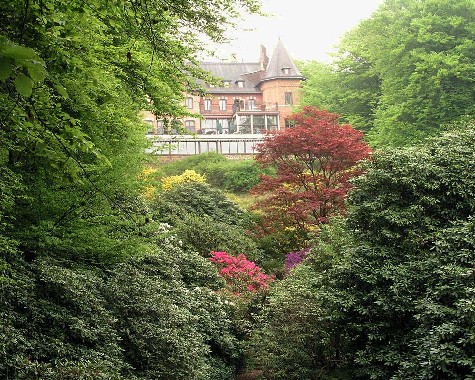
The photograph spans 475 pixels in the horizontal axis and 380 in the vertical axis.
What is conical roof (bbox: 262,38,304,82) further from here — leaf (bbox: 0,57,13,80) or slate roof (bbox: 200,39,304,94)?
leaf (bbox: 0,57,13,80)

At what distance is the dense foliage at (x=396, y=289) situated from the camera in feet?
26.6

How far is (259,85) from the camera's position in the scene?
2243 inches

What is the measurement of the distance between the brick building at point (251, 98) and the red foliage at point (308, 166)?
26.6 meters

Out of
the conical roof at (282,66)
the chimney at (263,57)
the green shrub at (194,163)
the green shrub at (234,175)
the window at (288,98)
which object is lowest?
the green shrub at (234,175)

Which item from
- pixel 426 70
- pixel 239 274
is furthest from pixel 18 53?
pixel 426 70

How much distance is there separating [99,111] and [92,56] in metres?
0.88

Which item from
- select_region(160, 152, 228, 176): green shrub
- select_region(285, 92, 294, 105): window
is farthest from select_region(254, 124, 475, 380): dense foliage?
select_region(285, 92, 294, 105): window

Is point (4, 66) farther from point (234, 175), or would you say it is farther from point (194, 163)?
point (194, 163)

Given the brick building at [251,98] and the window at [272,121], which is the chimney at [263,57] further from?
the window at [272,121]

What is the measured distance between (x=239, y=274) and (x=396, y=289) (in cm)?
790

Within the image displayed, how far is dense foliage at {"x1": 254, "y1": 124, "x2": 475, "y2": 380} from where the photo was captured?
8.11m

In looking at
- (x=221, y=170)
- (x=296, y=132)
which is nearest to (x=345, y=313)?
(x=296, y=132)

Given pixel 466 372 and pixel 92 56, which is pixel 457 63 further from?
pixel 92 56

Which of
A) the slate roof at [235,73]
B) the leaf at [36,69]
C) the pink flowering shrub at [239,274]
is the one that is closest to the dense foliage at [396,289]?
the pink flowering shrub at [239,274]
